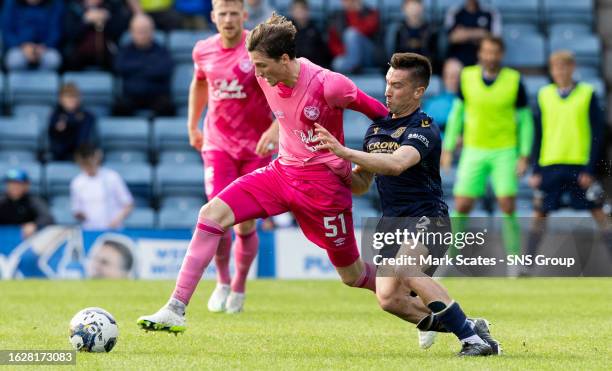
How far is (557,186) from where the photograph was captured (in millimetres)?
14625

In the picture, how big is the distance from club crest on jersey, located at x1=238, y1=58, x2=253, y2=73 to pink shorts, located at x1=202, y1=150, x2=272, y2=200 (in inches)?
27.3

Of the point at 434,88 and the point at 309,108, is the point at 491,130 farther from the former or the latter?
the point at 309,108

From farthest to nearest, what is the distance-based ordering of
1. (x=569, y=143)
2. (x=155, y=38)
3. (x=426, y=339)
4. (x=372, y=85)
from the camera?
(x=155, y=38) → (x=372, y=85) → (x=569, y=143) → (x=426, y=339)

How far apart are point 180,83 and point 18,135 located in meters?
2.31

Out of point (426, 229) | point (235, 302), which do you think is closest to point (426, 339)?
point (426, 229)

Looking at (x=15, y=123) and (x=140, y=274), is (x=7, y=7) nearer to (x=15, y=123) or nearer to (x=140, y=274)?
(x=15, y=123)

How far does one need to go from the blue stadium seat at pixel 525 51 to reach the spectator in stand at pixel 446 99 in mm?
2030

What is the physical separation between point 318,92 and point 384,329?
6.69 feet

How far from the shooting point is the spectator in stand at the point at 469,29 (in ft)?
57.4

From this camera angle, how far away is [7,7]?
17.8 metres

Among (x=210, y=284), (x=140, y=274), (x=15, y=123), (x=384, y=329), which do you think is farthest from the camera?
(x=15, y=123)

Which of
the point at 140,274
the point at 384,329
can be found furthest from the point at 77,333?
the point at 140,274

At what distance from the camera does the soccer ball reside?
7.70m

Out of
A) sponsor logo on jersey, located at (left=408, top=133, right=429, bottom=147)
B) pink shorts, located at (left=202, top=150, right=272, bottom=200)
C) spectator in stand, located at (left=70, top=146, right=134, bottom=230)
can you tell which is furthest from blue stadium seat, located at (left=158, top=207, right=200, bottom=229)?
sponsor logo on jersey, located at (left=408, top=133, right=429, bottom=147)
